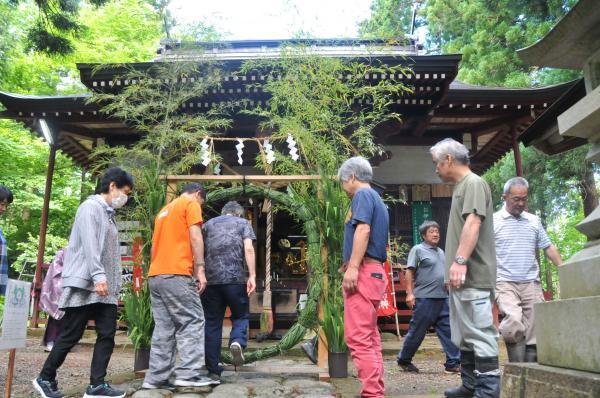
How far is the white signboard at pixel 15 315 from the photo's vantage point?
3494mm

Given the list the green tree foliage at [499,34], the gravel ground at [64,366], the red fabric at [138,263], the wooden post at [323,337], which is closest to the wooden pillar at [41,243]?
the gravel ground at [64,366]

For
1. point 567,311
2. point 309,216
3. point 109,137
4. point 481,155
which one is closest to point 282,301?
point 309,216

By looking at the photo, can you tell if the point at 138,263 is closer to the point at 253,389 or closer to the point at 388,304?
the point at 253,389

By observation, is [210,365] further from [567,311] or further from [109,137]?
[109,137]

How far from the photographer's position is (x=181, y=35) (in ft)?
26.2

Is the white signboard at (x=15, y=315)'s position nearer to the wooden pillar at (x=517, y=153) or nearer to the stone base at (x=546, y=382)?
the stone base at (x=546, y=382)

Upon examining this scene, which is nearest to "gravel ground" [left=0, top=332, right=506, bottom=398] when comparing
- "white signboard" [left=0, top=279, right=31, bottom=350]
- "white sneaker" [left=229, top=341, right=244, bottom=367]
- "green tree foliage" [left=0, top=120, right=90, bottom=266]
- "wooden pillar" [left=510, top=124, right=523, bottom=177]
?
"white signboard" [left=0, top=279, right=31, bottom=350]

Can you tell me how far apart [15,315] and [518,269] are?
4.11 meters

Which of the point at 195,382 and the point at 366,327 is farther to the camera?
the point at 195,382

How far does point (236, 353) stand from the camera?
472 centimetres

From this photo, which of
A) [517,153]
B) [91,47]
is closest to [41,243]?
[91,47]

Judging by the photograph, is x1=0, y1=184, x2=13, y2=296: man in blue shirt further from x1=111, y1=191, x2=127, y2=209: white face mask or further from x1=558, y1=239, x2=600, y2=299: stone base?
x1=558, y1=239, x2=600, y2=299: stone base

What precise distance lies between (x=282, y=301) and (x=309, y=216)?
465 centimetres

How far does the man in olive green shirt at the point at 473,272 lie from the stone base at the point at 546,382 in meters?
0.19
